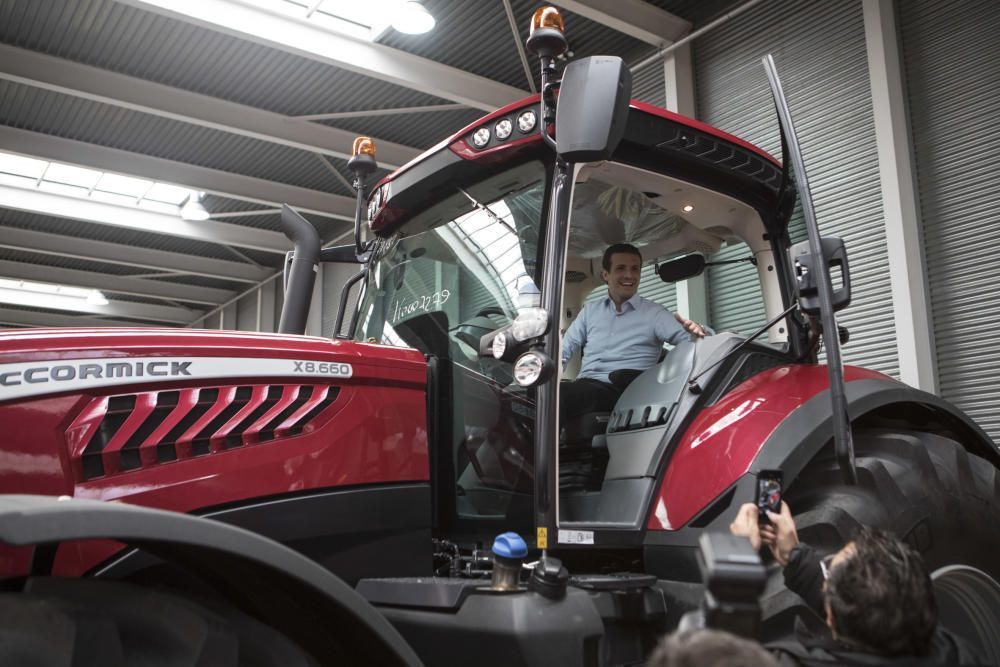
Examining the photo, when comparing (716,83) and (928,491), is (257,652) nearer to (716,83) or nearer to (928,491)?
(928,491)

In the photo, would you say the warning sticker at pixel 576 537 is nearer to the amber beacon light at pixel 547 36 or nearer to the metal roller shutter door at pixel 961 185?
the amber beacon light at pixel 547 36

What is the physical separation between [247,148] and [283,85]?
6.01ft

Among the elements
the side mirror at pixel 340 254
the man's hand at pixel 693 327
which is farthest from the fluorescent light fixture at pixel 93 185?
the man's hand at pixel 693 327

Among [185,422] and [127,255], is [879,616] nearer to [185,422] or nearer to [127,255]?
[185,422]

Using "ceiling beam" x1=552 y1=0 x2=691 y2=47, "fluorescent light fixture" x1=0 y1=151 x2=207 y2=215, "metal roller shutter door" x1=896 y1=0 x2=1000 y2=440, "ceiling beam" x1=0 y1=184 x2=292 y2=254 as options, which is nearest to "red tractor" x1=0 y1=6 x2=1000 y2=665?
"metal roller shutter door" x1=896 y1=0 x2=1000 y2=440

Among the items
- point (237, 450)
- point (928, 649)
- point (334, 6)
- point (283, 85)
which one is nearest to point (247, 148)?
point (283, 85)

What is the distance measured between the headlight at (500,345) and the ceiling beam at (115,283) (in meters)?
15.3

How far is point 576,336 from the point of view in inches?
128

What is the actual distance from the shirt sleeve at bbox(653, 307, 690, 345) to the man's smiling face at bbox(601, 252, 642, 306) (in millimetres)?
135

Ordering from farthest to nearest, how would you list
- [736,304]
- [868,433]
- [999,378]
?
[999,378]
[736,304]
[868,433]

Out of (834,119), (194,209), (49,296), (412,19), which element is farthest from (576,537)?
(49,296)

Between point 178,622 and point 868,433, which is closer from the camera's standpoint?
point 178,622

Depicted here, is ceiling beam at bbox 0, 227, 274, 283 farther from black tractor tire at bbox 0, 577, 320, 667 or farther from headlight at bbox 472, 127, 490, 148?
black tractor tire at bbox 0, 577, 320, 667

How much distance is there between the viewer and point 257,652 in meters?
1.73
